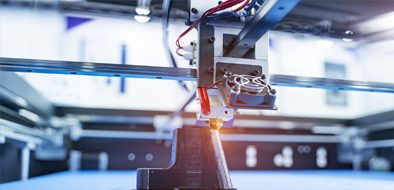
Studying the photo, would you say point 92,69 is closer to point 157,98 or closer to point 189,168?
point 189,168

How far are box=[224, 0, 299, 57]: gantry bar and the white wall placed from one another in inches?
50.2

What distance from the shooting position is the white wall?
209 centimetres

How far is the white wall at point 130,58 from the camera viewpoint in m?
2.09

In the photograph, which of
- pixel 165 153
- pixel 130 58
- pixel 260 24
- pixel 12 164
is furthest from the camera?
pixel 130 58

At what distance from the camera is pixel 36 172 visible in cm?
153

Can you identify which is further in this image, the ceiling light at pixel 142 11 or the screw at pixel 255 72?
the ceiling light at pixel 142 11

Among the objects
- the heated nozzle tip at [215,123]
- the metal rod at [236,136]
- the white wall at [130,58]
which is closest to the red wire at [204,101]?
the heated nozzle tip at [215,123]

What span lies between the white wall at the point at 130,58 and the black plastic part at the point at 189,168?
1.25m

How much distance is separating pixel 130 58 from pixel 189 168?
184 centimetres

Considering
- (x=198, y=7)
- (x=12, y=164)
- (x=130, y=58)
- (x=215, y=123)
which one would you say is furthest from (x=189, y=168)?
(x=130, y=58)

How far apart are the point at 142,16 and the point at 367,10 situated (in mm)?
1245

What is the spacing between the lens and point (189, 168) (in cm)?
69

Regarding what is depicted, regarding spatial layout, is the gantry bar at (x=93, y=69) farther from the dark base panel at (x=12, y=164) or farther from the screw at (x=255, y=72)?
the dark base panel at (x=12, y=164)

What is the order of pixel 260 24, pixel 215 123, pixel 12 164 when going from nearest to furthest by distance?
pixel 260 24 → pixel 215 123 → pixel 12 164
